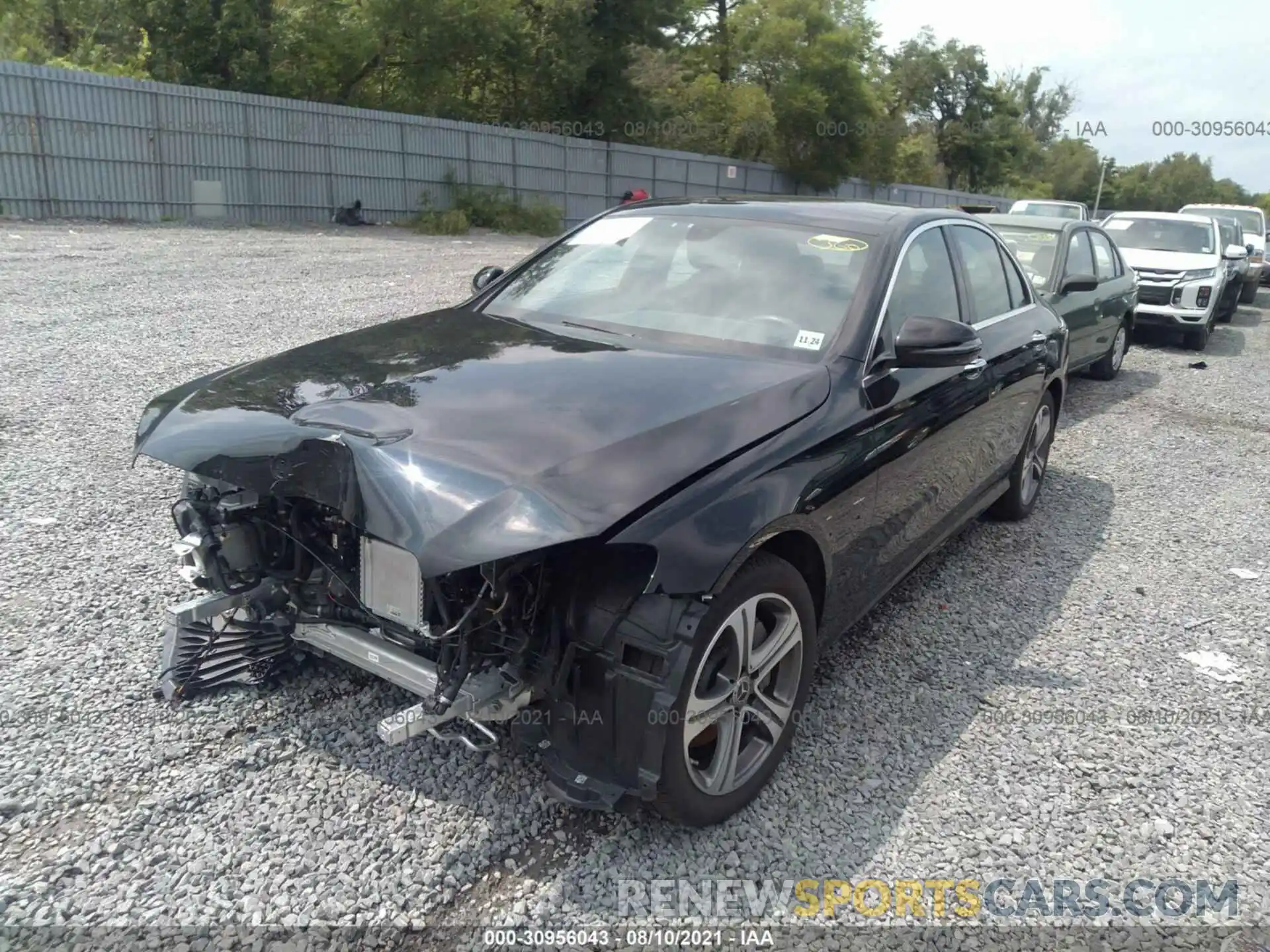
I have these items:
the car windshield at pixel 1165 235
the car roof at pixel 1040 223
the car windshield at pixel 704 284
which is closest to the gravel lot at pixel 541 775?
the car windshield at pixel 704 284

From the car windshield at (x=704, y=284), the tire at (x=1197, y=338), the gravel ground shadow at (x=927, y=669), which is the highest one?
the car windshield at (x=704, y=284)

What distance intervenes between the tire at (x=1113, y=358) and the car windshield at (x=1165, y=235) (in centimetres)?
366

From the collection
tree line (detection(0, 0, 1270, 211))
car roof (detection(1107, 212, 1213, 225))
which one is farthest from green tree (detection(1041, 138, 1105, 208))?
car roof (detection(1107, 212, 1213, 225))

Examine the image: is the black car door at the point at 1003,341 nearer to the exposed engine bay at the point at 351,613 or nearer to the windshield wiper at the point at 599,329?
the windshield wiper at the point at 599,329

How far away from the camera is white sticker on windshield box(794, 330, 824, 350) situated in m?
3.44

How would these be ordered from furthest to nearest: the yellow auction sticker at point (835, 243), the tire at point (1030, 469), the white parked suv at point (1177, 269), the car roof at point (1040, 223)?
the white parked suv at point (1177, 269) → the car roof at point (1040, 223) → the tire at point (1030, 469) → the yellow auction sticker at point (835, 243)

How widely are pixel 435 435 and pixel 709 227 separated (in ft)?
6.38

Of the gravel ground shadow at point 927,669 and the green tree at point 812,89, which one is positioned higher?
the green tree at point 812,89

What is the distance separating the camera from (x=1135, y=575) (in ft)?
16.3

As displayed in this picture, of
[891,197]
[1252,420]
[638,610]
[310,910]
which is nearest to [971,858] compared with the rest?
[638,610]

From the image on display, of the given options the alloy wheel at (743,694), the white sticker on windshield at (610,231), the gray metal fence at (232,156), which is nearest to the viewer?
the alloy wheel at (743,694)

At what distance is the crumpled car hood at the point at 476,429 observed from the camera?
242cm

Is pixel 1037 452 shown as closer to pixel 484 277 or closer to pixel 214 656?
pixel 484 277

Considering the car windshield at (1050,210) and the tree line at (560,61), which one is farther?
the tree line at (560,61)
